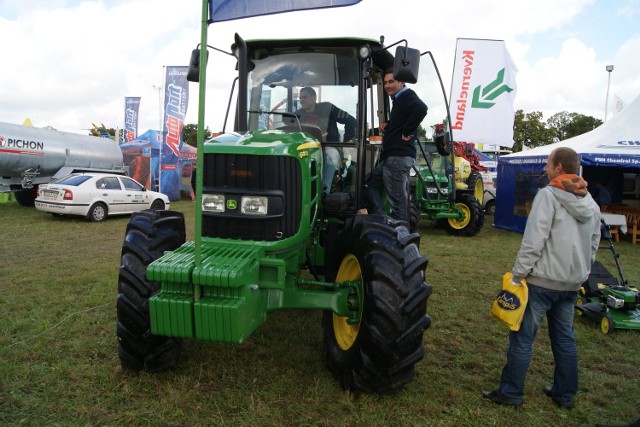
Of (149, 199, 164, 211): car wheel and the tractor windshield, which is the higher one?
the tractor windshield

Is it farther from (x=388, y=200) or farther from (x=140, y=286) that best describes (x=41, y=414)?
(x=388, y=200)

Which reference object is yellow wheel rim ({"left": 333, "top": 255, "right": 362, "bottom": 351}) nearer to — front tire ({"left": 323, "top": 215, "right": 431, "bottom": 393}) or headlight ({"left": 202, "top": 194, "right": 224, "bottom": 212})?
front tire ({"left": 323, "top": 215, "right": 431, "bottom": 393})

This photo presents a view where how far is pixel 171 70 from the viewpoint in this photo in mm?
16531

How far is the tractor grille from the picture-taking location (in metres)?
3.46

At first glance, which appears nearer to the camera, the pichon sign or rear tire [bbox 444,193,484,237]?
Result: rear tire [bbox 444,193,484,237]

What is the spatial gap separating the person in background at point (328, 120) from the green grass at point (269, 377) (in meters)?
1.67

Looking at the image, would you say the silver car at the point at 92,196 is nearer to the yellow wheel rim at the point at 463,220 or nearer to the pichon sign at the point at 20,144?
the pichon sign at the point at 20,144

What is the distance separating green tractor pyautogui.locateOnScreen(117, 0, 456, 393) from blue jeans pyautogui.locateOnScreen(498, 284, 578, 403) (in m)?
0.65

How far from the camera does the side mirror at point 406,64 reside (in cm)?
361

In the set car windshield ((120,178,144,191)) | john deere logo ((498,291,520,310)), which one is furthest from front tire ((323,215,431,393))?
car windshield ((120,178,144,191))

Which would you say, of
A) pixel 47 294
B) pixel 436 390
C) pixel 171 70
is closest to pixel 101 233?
pixel 47 294

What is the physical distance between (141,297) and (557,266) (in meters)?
2.83

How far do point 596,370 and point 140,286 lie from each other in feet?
12.2

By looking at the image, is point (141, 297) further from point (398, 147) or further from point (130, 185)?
point (130, 185)
